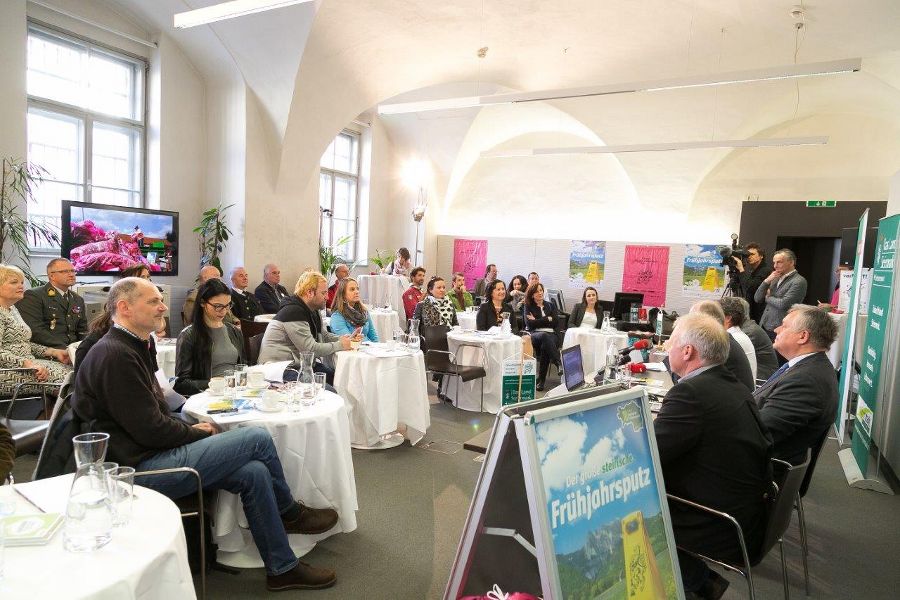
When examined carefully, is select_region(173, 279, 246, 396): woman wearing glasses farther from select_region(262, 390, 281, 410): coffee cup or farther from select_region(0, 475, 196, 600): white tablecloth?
select_region(0, 475, 196, 600): white tablecloth

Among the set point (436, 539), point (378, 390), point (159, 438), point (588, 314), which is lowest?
point (436, 539)

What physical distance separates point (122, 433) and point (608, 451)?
1890 mm

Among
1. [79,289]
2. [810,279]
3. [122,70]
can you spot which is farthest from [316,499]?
[810,279]

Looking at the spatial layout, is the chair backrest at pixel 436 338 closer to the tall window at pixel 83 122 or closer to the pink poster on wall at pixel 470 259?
the tall window at pixel 83 122

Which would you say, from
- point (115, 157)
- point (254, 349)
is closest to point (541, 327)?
point (254, 349)

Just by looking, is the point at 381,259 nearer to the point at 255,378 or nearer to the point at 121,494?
the point at 255,378

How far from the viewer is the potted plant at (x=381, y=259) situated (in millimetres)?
11320

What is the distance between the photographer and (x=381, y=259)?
12.1m

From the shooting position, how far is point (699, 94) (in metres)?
8.97

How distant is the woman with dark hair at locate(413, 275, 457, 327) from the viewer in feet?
21.1

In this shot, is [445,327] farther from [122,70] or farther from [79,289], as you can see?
[122,70]

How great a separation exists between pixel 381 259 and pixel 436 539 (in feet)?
30.6

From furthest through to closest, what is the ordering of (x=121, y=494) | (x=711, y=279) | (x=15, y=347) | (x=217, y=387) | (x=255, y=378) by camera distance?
(x=711, y=279), (x=15, y=347), (x=255, y=378), (x=217, y=387), (x=121, y=494)

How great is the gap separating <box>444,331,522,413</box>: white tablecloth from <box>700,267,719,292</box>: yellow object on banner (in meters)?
6.08
